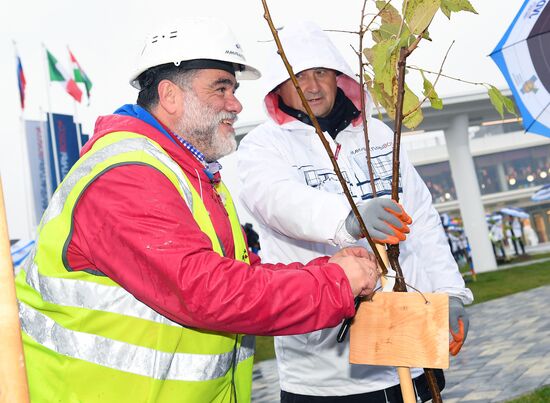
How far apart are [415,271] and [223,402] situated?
4.10 feet

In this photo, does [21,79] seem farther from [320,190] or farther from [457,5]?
[457,5]

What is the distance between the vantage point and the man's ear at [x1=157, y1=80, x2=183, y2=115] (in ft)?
8.50

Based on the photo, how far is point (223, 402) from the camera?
2.47 metres

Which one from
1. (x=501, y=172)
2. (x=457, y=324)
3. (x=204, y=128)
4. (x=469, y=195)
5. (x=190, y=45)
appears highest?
(x=501, y=172)

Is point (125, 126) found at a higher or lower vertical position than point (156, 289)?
higher

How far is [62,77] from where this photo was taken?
30.7 metres

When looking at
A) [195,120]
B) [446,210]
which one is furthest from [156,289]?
[446,210]

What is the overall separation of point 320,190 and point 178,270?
1000 millimetres

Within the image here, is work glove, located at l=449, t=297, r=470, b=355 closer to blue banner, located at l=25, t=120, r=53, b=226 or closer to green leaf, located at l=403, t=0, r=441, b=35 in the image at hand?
green leaf, located at l=403, t=0, r=441, b=35

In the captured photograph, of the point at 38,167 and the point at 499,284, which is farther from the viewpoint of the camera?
the point at 38,167

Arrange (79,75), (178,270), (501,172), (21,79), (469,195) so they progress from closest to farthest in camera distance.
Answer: (178,270), (469,195), (21,79), (79,75), (501,172)

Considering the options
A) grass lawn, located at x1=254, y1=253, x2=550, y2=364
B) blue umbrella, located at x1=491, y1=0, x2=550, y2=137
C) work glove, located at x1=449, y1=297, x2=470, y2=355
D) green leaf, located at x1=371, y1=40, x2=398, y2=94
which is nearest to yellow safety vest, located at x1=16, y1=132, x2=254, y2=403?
green leaf, located at x1=371, y1=40, x2=398, y2=94

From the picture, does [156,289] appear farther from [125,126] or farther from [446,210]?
[446,210]

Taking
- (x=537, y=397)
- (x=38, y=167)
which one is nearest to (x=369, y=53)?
(x=537, y=397)
